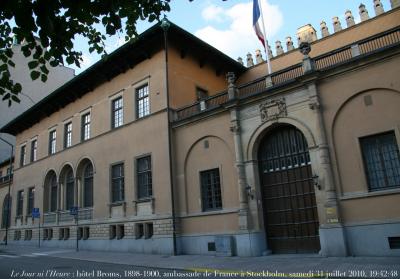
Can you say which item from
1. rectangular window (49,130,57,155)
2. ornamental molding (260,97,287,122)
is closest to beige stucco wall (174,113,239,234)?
ornamental molding (260,97,287,122)

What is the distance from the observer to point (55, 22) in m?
6.51

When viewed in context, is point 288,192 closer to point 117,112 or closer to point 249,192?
point 249,192

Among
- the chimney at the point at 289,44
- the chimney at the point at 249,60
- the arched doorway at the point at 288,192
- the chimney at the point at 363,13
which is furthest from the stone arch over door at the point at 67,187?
the chimney at the point at 363,13

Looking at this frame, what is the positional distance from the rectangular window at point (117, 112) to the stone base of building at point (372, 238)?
16.3m

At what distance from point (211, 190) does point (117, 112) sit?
394 inches

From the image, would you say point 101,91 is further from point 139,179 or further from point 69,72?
point 69,72

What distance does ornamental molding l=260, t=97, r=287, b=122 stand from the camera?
1645cm

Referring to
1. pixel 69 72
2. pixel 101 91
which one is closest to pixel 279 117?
pixel 101 91

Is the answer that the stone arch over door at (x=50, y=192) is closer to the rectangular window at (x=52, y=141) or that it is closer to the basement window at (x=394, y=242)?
the rectangular window at (x=52, y=141)

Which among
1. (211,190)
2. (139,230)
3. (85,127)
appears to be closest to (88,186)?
(85,127)

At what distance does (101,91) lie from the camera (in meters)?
26.6

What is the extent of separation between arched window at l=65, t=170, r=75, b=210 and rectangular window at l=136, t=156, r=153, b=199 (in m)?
8.69

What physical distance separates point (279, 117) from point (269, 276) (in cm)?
777

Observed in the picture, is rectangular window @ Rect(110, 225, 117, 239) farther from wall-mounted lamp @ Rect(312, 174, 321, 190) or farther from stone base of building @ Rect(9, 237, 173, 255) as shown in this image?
wall-mounted lamp @ Rect(312, 174, 321, 190)
